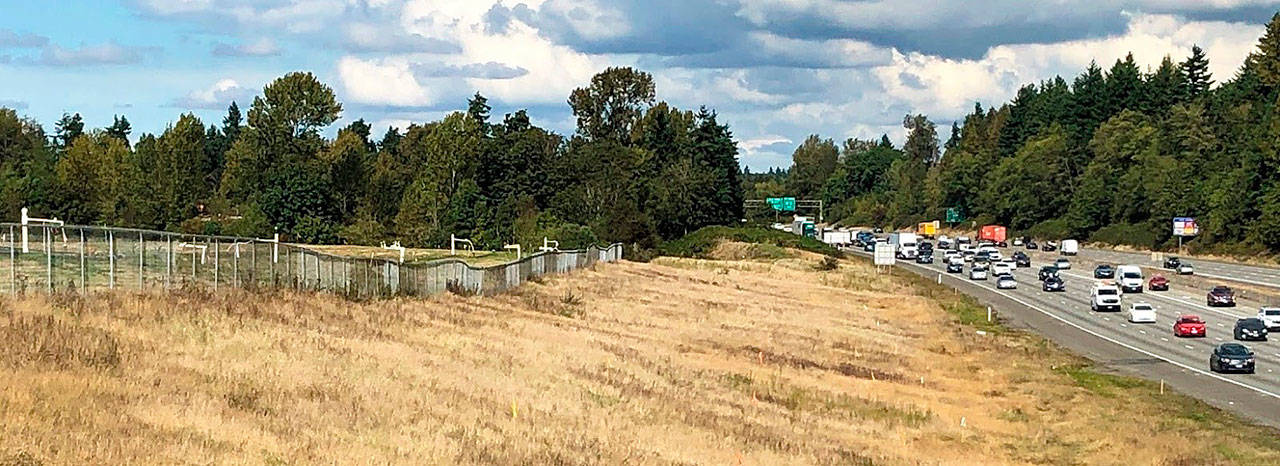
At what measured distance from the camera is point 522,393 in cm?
2825

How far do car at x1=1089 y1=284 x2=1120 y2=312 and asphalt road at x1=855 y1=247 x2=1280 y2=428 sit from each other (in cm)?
69

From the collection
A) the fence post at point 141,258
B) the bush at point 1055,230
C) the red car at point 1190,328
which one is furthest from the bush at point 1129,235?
the fence post at point 141,258

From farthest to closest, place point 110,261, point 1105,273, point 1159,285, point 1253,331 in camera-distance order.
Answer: point 1105,273 < point 1159,285 < point 1253,331 < point 110,261

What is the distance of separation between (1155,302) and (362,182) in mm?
89083

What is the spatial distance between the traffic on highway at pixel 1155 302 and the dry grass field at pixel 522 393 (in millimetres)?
5601

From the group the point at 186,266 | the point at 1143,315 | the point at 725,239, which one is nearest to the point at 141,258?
the point at 186,266

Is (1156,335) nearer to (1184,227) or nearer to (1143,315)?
(1143,315)

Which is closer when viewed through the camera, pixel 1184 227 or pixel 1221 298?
pixel 1221 298

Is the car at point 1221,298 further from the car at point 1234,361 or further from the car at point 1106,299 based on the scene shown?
the car at point 1234,361

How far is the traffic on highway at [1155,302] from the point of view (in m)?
59.2

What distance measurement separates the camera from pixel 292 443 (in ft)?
63.3

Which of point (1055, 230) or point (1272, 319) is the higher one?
point (1055, 230)

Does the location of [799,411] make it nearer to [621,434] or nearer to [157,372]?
[621,434]

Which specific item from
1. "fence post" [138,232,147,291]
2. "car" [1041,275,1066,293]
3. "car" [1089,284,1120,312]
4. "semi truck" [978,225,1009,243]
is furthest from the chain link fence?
"semi truck" [978,225,1009,243]
